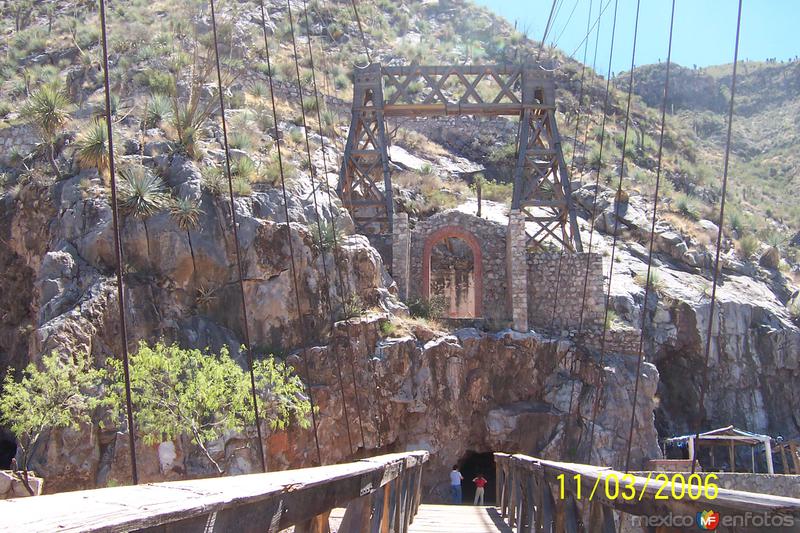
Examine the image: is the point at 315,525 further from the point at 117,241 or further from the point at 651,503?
the point at 117,241

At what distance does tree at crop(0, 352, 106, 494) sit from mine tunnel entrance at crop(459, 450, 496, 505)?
13223 millimetres

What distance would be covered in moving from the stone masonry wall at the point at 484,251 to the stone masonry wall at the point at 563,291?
1.18 meters

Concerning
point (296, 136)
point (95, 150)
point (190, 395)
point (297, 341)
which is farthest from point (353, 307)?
point (296, 136)

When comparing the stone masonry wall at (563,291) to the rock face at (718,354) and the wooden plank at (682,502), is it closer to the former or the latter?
the rock face at (718,354)

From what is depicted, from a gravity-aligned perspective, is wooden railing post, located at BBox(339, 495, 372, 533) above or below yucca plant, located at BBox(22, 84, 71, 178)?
below

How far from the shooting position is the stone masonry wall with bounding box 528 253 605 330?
24.2 meters

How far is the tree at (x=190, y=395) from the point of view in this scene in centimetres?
1570

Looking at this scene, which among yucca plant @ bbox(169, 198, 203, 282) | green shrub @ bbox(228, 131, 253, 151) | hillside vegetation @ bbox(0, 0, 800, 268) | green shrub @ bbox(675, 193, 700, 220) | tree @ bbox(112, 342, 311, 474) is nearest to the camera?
tree @ bbox(112, 342, 311, 474)

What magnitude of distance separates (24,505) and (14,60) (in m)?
42.0

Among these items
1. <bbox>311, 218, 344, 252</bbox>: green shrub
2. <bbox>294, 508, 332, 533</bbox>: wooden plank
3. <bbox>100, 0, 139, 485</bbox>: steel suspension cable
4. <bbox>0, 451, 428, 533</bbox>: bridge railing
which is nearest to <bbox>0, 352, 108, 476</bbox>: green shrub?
<bbox>311, 218, 344, 252</bbox>: green shrub

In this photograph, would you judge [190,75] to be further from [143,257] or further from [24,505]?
[24,505]

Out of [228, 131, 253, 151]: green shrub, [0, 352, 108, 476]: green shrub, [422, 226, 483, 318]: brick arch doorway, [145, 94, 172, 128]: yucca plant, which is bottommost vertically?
[0, 352, 108, 476]: green shrub

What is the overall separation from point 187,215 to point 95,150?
3.21m
